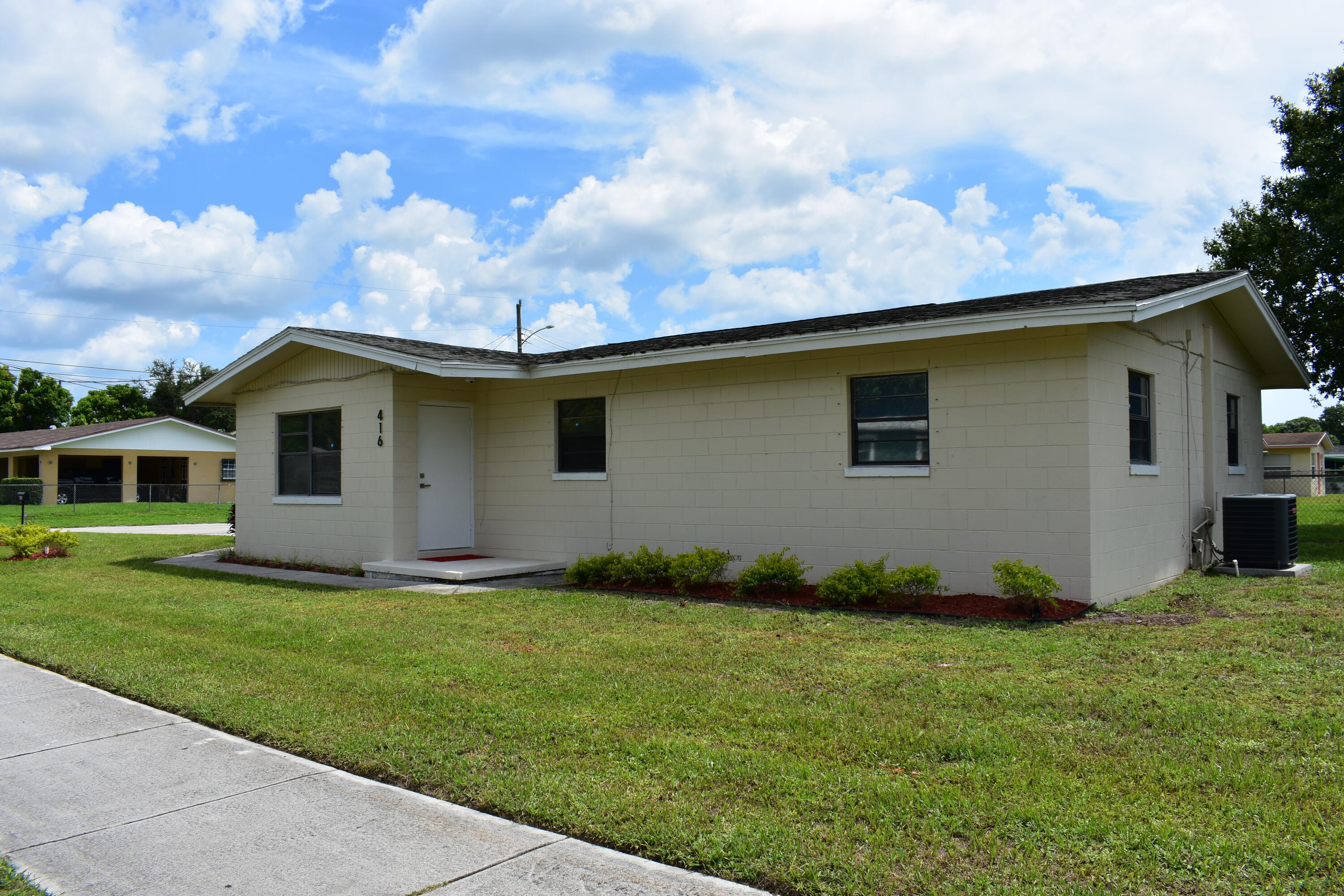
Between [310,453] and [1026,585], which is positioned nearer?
[1026,585]

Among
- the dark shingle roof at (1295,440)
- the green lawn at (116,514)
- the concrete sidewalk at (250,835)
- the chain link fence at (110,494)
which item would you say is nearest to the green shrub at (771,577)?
the concrete sidewalk at (250,835)

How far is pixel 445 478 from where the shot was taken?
13.8 metres

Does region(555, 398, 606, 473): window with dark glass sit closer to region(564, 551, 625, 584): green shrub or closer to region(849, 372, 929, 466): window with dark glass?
region(564, 551, 625, 584): green shrub

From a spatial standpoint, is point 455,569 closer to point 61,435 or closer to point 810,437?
point 810,437

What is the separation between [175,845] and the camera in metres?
3.82

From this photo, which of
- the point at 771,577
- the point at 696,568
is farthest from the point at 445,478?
the point at 771,577

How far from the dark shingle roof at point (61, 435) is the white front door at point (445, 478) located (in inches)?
1257

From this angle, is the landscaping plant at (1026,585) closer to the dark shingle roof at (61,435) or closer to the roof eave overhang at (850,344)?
the roof eave overhang at (850,344)

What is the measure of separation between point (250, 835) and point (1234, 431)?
49.8 feet

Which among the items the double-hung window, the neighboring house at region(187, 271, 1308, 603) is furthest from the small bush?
the double-hung window

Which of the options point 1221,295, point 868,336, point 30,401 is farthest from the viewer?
point 30,401

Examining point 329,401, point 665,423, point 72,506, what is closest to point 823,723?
point 665,423

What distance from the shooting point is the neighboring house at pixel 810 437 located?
930 cm

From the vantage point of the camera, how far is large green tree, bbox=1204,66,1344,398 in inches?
744
